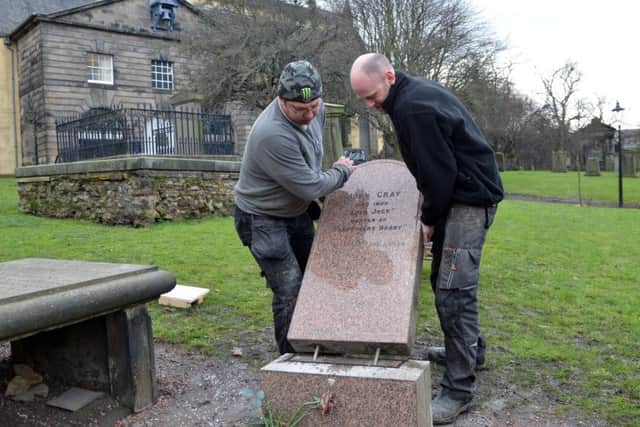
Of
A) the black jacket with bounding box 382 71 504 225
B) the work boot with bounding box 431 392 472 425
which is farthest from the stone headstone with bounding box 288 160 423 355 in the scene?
the work boot with bounding box 431 392 472 425

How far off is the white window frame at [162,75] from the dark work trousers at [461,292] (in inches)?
1184

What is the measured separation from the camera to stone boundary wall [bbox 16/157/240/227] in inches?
443

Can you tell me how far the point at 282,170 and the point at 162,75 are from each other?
1191 inches

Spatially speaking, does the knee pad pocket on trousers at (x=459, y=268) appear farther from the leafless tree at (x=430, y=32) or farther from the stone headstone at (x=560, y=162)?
the stone headstone at (x=560, y=162)

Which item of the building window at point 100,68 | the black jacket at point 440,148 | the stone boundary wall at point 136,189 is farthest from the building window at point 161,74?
the black jacket at point 440,148

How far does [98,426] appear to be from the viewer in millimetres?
3332

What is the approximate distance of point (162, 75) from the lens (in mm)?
31672

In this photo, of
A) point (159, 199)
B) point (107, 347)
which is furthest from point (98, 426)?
point (159, 199)

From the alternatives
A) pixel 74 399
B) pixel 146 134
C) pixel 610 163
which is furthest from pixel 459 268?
pixel 610 163

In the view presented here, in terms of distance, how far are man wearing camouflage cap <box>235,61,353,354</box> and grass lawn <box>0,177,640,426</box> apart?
3.68 feet

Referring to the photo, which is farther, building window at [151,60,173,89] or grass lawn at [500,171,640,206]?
building window at [151,60,173,89]

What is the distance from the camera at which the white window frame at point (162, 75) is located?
103 feet

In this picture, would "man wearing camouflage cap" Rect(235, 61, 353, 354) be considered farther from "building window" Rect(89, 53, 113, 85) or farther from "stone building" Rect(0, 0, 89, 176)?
"stone building" Rect(0, 0, 89, 176)

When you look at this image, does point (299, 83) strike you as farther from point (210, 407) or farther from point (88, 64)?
point (88, 64)
